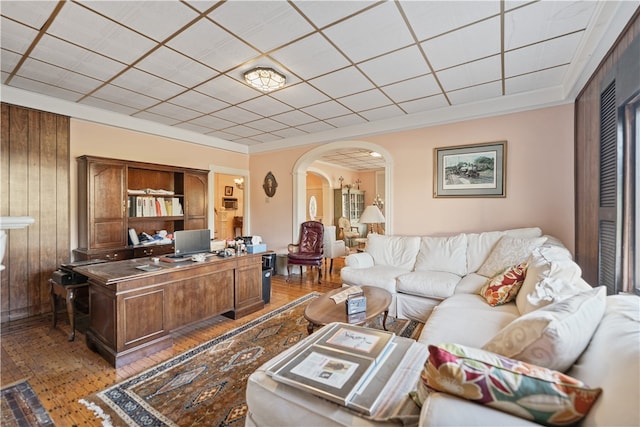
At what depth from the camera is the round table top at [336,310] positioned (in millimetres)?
2121

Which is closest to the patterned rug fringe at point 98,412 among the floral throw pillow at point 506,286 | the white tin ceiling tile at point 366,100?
the floral throw pillow at point 506,286

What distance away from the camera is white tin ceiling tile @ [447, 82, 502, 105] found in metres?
3.22

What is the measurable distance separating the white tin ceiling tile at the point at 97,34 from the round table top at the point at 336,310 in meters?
2.56

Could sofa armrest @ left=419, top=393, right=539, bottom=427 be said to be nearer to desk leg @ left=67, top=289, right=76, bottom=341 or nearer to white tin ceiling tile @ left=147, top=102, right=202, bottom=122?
desk leg @ left=67, top=289, right=76, bottom=341

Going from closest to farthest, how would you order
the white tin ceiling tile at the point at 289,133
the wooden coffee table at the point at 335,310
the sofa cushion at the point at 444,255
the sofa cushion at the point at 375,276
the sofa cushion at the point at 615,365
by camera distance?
the sofa cushion at the point at 615,365 < the wooden coffee table at the point at 335,310 < the sofa cushion at the point at 375,276 < the sofa cushion at the point at 444,255 < the white tin ceiling tile at the point at 289,133

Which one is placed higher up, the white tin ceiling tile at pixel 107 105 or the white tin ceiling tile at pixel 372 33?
the white tin ceiling tile at pixel 372 33

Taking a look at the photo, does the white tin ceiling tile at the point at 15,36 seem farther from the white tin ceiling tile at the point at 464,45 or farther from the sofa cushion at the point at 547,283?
the sofa cushion at the point at 547,283

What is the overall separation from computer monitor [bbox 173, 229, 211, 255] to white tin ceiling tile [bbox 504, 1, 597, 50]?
11.2ft

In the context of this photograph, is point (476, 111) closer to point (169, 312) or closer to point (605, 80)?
point (605, 80)

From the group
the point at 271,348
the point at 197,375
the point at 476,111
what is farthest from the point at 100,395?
the point at 476,111

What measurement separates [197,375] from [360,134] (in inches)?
153

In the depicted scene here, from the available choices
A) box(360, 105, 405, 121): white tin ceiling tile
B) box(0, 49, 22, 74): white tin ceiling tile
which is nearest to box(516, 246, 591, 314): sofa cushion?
box(360, 105, 405, 121): white tin ceiling tile

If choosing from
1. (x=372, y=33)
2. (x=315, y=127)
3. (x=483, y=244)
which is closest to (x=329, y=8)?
(x=372, y=33)

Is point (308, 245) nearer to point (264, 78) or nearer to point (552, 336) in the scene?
point (264, 78)
